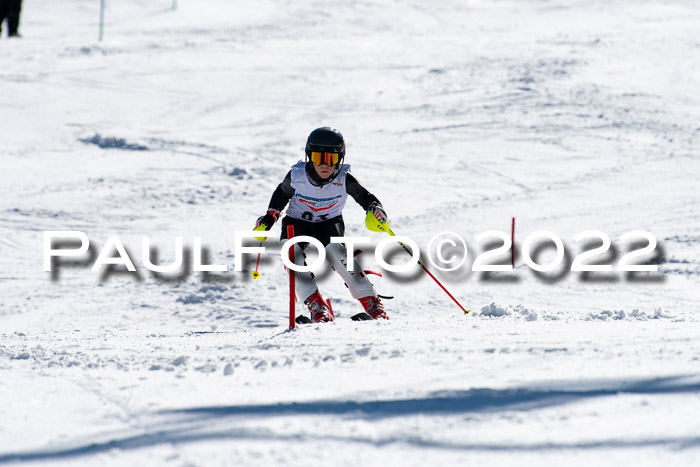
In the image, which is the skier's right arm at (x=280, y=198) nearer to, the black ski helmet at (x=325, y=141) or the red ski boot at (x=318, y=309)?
the black ski helmet at (x=325, y=141)

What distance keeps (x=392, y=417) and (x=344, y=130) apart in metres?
9.84

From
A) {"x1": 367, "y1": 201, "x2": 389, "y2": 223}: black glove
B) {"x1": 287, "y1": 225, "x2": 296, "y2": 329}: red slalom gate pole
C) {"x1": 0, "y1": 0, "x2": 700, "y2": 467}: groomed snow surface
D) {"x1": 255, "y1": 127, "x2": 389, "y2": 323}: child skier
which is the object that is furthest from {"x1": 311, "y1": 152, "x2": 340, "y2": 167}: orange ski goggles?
{"x1": 0, "y1": 0, "x2": 700, "y2": 467}: groomed snow surface

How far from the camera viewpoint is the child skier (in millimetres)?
5121

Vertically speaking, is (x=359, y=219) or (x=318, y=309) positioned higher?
(x=359, y=219)

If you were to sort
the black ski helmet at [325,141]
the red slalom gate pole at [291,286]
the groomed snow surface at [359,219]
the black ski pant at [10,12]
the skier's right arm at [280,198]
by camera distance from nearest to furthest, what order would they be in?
the groomed snow surface at [359,219] < the red slalom gate pole at [291,286] < the black ski helmet at [325,141] < the skier's right arm at [280,198] < the black ski pant at [10,12]

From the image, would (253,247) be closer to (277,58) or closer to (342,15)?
(277,58)

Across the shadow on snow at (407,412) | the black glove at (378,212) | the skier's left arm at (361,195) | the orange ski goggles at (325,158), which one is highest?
the orange ski goggles at (325,158)

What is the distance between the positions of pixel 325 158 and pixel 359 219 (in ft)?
12.3

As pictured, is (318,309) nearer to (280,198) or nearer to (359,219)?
(280,198)

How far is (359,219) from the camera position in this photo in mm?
8836

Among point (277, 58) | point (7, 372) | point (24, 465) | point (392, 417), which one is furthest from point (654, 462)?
point (277, 58)

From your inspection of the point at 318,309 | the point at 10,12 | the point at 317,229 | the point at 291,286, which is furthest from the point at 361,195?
the point at 10,12

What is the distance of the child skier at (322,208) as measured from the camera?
202 inches

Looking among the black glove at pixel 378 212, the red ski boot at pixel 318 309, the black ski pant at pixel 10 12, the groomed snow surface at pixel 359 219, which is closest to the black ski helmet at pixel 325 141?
the black glove at pixel 378 212
